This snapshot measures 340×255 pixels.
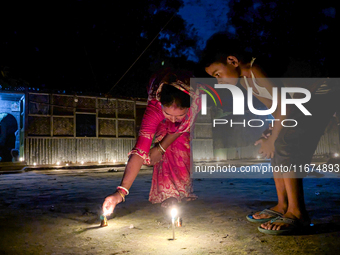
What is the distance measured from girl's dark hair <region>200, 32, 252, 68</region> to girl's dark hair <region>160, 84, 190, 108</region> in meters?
0.42

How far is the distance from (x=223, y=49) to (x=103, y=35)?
14482mm

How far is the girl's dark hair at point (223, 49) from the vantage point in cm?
263

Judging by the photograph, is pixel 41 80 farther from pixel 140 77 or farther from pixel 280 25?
pixel 280 25

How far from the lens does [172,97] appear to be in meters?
2.95

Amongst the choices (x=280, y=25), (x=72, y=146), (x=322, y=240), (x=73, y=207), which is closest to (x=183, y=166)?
(x=73, y=207)

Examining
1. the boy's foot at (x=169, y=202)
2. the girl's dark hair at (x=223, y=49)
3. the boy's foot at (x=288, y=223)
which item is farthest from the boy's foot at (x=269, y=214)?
the girl's dark hair at (x=223, y=49)

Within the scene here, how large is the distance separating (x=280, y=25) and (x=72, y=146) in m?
10.1

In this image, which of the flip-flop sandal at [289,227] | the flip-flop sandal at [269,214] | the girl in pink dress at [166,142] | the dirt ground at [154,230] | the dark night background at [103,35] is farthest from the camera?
the dark night background at [103,35]

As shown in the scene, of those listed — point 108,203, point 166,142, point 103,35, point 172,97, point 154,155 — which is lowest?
point 108,203

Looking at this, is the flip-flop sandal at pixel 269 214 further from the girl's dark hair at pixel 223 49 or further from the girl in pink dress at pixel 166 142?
the girl's dark hair at pixel 223 49

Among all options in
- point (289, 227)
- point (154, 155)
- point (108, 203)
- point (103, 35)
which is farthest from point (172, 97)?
point (103, 35)

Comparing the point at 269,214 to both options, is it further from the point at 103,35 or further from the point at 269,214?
the point at 103,35

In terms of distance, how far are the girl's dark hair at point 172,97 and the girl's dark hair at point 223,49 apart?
42 centimetres

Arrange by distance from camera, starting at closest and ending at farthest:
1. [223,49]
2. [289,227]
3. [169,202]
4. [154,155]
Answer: [289,227] < [223,49] < [169,202] < [154,155]
